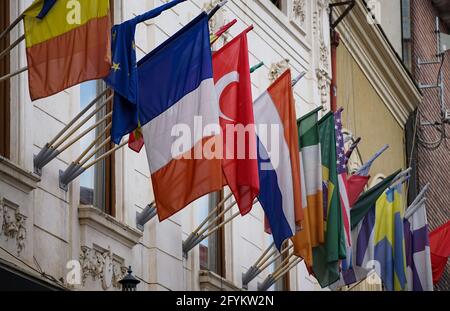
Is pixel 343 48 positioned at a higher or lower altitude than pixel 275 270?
higher

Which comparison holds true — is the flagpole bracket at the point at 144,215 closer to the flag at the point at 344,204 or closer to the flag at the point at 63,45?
the flag at the point at 344,204

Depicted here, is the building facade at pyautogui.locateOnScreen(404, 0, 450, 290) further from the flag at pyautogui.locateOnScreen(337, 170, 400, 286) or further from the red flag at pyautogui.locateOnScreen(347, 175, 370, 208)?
the red flag at pyautogui.locateOnScreen(347, 175, 370, 208)

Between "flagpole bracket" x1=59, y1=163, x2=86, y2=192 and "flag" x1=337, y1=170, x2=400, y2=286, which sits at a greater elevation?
"flag" x1=337, y1=170, x2=400, y2=286

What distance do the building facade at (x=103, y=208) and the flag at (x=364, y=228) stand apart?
1.60 meters

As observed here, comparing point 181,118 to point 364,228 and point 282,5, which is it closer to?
point 364,228

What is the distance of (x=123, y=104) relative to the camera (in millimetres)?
23062

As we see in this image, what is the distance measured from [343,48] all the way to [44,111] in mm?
17132

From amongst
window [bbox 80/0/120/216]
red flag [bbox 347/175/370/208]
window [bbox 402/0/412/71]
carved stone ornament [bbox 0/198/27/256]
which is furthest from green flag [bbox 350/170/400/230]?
window [bbox 402/0/412/71]

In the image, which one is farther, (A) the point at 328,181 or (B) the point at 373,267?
(B) the point at 373,267

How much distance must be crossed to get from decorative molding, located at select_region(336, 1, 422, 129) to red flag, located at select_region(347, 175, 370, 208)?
298 inches

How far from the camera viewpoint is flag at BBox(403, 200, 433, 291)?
36281mm

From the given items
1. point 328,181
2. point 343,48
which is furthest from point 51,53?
point 343,48

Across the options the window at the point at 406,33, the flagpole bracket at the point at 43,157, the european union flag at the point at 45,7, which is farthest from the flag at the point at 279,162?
the window at the point at 406,33

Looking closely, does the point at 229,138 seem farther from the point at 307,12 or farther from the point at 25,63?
the point at 307,12
